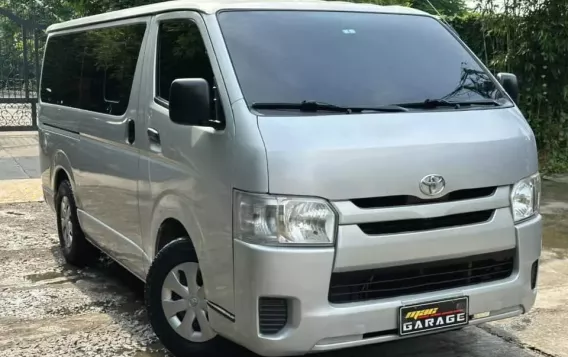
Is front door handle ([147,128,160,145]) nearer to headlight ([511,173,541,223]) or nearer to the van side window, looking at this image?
the van side window

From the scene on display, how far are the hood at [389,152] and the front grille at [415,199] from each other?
0.03 meters

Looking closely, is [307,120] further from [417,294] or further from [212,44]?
[417,294]

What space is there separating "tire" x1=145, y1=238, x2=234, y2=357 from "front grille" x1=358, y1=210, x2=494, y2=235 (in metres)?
1.04

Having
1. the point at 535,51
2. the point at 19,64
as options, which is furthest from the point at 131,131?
the point at 19,64

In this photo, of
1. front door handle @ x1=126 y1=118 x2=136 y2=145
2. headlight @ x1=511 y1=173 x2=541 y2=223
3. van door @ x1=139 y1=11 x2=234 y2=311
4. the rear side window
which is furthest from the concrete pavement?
headlight @ x1=511 y1=173 x2=541 y2=223

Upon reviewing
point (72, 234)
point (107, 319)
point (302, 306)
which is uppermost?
point (302, 306)

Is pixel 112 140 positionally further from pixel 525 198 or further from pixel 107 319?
pixel 525 198

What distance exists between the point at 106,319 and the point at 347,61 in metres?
2.39

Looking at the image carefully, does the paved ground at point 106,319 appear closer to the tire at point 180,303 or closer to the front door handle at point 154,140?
the tire at point 180,303

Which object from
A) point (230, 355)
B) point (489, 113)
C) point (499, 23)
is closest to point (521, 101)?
point (499, 23)

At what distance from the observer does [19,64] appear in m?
14.5

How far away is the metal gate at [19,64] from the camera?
1426 centimetres

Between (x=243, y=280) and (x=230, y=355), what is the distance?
87 cm

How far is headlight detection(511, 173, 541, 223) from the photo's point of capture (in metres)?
3.80
